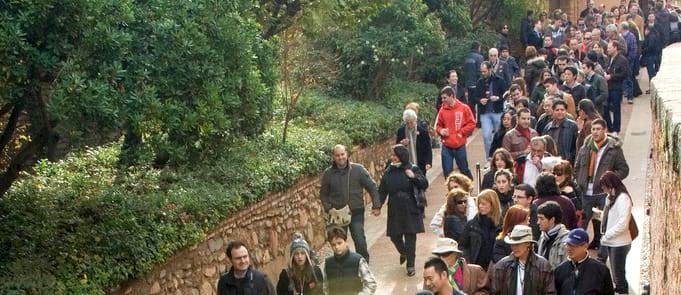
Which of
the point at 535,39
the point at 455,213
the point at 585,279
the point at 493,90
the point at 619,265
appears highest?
the point at 535,39

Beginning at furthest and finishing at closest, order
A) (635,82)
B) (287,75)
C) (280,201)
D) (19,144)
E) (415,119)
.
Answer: (635,82) → (287,75) → (415,119) → (280,201) → (19,144)

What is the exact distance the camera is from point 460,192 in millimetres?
12281

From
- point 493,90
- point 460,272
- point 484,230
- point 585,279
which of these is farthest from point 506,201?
point 493,90

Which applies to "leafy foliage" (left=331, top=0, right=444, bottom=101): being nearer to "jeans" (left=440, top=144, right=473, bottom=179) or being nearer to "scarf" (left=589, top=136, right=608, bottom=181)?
"jeans" (left=440, top=144, right=473, bottom=179)

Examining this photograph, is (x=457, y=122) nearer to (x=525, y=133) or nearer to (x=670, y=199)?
(x=525, y=133)

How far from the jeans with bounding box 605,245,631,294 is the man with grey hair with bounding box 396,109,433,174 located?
5.61 meters

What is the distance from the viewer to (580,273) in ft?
31.8

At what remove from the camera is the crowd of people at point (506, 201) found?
9766mm

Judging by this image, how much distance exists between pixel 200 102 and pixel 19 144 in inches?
139

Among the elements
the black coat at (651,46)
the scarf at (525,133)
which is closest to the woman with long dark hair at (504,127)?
the scarf at (525,133)

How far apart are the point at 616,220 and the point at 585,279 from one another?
85.2 inches

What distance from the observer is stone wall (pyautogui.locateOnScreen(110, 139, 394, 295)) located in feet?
41.3

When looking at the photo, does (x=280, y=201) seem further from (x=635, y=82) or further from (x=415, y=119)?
(x=635, y=82)

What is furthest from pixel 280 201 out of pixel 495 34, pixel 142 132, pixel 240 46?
pixel 495 34
